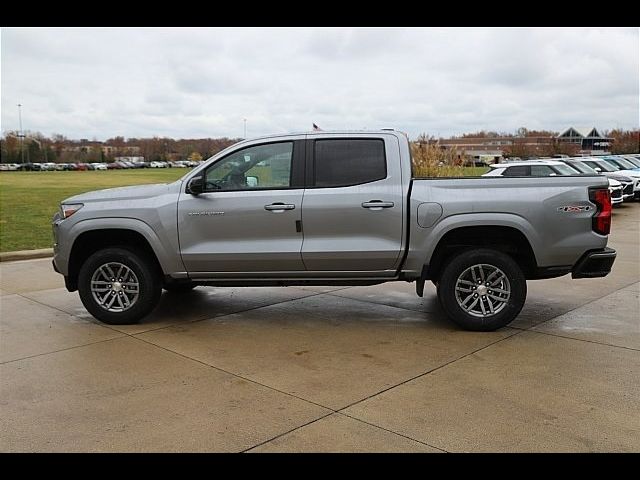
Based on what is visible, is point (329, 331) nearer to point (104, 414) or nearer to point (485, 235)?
point (485, 235)

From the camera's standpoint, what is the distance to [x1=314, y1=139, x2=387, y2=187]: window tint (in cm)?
605

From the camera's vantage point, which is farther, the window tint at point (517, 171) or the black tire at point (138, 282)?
the window tint at point (517, 171)

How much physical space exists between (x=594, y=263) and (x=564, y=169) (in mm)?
13103

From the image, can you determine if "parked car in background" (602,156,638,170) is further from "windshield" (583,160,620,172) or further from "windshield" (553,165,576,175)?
"windshield" (553,165,576,175)

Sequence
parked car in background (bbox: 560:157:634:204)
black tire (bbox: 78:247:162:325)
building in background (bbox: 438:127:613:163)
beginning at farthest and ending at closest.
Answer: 1. building in background (bbox: 438:127:613:163)
2. parked car in background (bbox: 560:157:634:204)
3. black tire (bbox: 78:247:162:325)

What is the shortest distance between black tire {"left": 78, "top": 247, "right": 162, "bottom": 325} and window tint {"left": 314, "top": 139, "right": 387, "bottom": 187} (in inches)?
78.6

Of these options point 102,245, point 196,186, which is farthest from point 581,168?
point 102,245

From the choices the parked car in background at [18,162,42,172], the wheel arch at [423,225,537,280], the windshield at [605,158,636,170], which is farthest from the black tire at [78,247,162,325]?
the parked car in background at [18,162,42,172]

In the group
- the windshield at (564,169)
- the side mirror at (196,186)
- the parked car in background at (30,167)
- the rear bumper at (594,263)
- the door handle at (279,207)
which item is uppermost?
the windshield at (564,169)

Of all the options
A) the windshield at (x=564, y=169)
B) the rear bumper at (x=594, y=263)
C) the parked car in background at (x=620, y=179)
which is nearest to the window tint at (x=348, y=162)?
the rear bumper at (x=594, y=263)

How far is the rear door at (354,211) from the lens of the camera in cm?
589

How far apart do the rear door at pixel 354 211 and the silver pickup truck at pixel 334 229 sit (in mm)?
11

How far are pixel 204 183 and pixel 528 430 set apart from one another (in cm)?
384

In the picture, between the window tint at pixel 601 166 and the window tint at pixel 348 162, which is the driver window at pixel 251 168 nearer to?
the window tint at pixel 348 162
